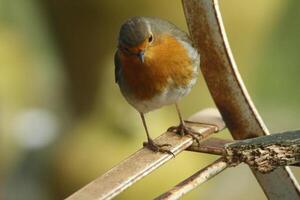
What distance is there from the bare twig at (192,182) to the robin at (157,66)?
0.49 meters

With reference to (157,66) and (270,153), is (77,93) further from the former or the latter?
(270,153)

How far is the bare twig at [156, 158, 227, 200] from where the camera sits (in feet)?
4.20

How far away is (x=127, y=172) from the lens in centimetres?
131

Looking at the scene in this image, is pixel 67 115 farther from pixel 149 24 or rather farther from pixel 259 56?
pixel 149 24

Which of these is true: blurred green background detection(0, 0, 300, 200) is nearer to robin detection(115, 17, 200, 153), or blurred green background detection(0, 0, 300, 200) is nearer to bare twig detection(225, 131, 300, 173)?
robin detection(115, 17, 200, 153)

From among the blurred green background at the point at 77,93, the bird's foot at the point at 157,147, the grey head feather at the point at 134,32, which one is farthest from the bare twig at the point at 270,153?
the blurred green background at the point at 77,93

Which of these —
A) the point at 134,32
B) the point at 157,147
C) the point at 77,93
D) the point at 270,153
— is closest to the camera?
the point at 270,153

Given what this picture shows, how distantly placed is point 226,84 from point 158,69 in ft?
1.05

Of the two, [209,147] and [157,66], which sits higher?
[157,66]

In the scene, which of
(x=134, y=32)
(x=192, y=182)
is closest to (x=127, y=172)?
(x=192, y=182)

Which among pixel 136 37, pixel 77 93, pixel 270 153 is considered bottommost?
pixel 77 93

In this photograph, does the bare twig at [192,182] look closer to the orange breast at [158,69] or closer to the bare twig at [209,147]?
the bare twig at [209,147]

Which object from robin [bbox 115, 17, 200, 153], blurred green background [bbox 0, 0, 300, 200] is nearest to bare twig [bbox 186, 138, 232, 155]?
robin [bbox 115, 17, 200, 153]

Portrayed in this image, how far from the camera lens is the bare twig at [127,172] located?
1227 millimetres
